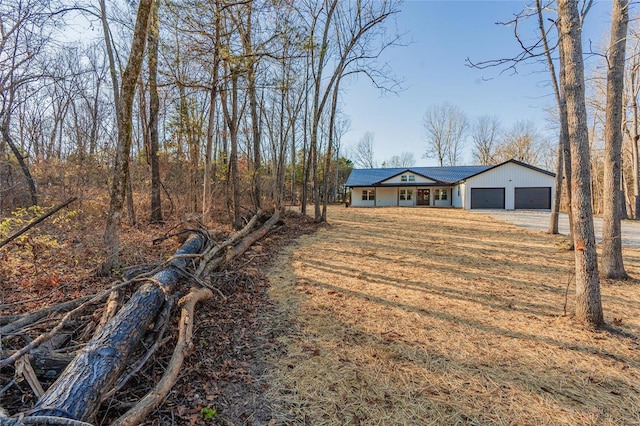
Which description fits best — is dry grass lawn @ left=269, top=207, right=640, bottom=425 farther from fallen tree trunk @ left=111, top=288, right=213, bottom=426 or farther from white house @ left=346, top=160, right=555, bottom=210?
white house @ left=346, top=160, right=555, bottom=210

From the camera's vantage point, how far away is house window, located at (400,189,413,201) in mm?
27906

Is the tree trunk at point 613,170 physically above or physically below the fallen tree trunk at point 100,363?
above

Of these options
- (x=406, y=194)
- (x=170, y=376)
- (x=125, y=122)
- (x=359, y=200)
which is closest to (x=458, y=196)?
(x=406, y=194)

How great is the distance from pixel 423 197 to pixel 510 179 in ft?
24.8

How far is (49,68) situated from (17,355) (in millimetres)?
10477

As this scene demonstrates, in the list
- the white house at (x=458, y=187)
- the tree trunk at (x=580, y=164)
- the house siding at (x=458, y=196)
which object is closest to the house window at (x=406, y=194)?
the white house at (x=458, y=187)

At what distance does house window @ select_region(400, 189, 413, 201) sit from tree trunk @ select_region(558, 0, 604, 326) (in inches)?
994

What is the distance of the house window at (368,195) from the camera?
92.3 feet

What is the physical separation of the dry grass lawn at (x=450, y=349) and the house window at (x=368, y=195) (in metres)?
22.5

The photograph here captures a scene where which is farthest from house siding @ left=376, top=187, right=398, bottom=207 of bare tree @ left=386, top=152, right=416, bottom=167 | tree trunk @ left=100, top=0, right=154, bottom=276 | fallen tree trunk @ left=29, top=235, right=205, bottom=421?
fallen tree trunk @ left=29, top=235, right=205, bottom=421

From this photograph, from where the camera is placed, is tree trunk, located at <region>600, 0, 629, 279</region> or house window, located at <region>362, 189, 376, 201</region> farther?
house window, located at <region>362, 189, 376, 201</region>

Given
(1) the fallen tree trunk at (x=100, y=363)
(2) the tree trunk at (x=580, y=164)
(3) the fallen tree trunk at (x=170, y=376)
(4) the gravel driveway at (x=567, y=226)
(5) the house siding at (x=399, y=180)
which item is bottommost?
(3) the fallen tree trunk at (x=170, y=376)

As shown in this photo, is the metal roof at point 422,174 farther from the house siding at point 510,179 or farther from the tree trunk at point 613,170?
the tree trunk at point 613,170

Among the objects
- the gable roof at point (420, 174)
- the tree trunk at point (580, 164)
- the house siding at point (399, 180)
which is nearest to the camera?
the tree trunk at point (580, 164)
